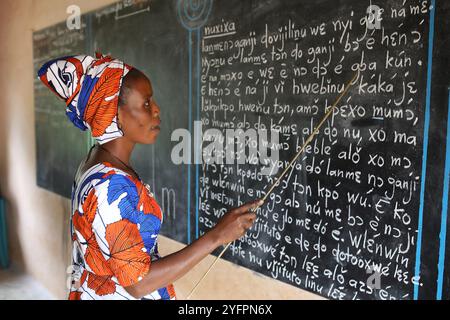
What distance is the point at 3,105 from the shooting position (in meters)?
4.88

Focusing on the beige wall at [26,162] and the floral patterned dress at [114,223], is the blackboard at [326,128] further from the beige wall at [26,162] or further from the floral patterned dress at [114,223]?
the beige wall at [26,162]

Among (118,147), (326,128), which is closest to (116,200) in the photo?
(118,147)

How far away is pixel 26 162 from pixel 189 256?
367 centimetres

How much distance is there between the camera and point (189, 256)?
1.29m

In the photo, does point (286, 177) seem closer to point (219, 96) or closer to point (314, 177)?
point (314, 177)

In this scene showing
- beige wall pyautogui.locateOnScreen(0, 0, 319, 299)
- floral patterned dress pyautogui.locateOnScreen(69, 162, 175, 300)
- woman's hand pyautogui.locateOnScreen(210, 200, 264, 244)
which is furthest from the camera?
beige wall pyautogui.locateOnScreen(0, 0, 319, 299)

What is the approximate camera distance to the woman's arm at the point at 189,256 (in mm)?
1257

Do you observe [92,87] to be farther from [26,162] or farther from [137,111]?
[26,162]

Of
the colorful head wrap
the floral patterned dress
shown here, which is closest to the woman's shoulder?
the floral patterned dress

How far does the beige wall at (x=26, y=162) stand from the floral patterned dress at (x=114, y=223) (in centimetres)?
206

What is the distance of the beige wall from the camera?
12.7 ft

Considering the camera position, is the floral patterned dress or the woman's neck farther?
the woman's neck

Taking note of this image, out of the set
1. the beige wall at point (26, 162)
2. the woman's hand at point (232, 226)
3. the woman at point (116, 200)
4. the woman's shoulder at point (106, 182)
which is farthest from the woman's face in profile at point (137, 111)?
the beige wall at point (26, 162)

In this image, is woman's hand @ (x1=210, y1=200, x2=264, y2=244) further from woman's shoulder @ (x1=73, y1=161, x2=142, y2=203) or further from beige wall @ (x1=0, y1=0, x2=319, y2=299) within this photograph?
beige wall @ (x1=0, y1=0, x2=319, y2=299)
